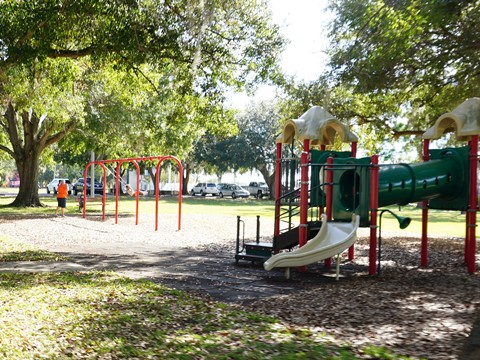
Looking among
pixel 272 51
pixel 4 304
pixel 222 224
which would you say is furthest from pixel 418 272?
pixel 222 224

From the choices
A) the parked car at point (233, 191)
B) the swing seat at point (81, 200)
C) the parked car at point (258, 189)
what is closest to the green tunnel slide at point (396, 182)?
the swing seat at point (81, 200)

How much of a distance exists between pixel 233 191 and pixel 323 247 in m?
45.9

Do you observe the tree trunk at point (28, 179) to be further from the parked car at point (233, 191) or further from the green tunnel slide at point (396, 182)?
the parked car at point (233, 191)

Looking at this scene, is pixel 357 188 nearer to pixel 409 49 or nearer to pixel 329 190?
pixel 329 190

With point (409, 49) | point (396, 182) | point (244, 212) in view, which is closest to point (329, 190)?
point (396, 182)

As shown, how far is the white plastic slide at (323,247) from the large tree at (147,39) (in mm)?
5114

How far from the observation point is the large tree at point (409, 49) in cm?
984

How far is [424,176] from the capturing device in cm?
1027

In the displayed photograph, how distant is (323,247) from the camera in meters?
8.98

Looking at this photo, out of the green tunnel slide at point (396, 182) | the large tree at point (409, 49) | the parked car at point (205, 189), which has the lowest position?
the parked car at point (205, 189)

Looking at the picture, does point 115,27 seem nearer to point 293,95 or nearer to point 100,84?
point 293,95

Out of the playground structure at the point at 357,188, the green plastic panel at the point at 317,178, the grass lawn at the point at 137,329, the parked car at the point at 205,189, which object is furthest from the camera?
the parked car at the point at 205,189

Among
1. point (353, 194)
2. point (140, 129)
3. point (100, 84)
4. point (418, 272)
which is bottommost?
point (418, 272)

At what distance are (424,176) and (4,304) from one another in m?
7.88
